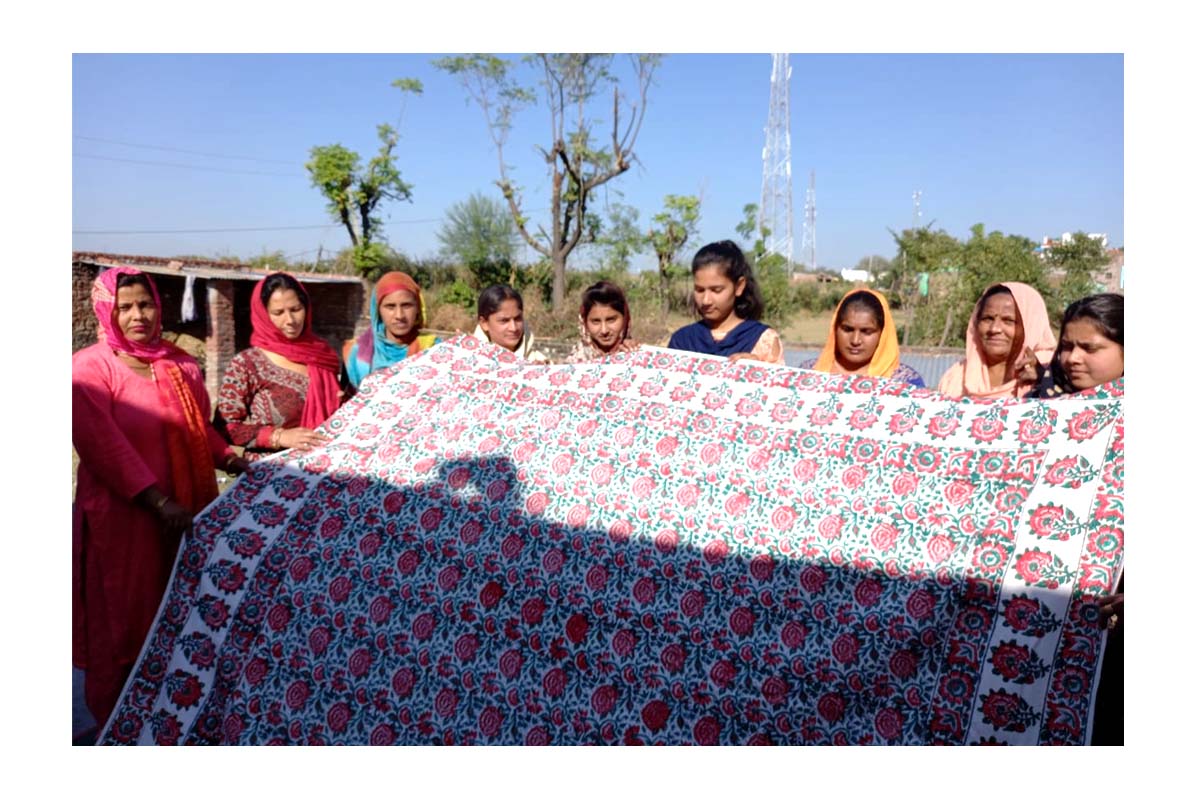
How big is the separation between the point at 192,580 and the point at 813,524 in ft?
6.53

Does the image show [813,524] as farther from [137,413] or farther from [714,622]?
[137,413]

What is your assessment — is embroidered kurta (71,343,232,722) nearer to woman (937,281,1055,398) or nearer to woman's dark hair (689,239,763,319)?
woman's dark hair (689,239,763,319)

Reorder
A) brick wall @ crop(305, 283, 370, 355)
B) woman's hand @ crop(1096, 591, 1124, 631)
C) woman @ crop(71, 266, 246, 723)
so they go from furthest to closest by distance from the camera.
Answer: brick wall @ crop(305, 283, 370, 355) < woman @ crop(71, 266, 246, 723) < woman's hand @ crop(1096, 591, 1124, 631)

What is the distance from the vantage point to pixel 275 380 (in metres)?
3.10

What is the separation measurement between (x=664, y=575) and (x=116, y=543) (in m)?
1.86

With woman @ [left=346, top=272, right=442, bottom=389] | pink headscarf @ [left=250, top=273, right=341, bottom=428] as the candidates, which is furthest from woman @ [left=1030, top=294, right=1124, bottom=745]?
pink headscarf @ [left=250, top=273, right=341, bottom=428]

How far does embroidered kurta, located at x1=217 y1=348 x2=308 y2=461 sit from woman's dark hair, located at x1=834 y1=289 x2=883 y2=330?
221 cm

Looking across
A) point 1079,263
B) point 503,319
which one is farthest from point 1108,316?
point 1079,263

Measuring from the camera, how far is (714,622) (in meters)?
2.20

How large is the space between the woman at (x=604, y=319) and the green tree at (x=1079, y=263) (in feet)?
46.1

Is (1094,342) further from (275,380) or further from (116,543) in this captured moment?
(116,543)

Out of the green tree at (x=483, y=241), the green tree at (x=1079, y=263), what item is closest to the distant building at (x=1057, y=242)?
the green tree at (x=1079, y=263)

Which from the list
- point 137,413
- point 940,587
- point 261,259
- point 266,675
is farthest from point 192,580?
point 261,259

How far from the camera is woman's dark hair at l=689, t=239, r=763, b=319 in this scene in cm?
332
